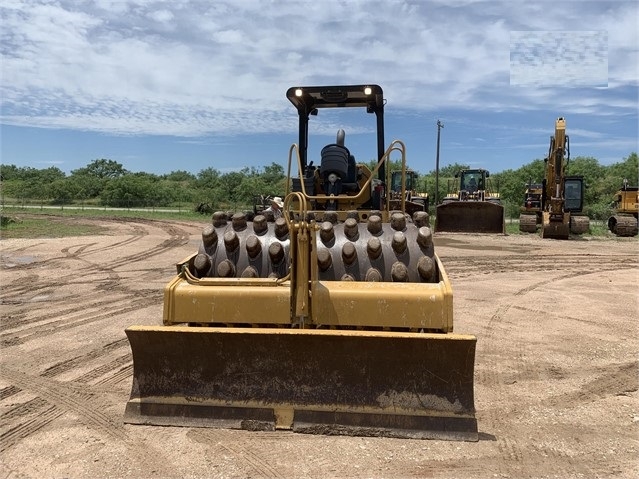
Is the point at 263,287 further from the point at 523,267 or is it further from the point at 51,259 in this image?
the point at 51,259

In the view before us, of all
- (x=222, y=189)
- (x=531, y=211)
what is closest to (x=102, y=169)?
Answer: (x=222, y=189)

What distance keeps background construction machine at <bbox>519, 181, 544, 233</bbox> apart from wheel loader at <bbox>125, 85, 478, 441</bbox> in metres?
21.6

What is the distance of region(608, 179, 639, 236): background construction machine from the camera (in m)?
23.7

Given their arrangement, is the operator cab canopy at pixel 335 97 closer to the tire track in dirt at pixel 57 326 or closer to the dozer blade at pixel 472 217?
the tire track in dirt at pixel 57 326

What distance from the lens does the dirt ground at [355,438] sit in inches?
130

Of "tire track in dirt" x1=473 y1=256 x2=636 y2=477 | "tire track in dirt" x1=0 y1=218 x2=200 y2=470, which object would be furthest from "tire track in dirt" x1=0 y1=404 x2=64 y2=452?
"tire track in dirt" x1=473 y1=256 x2=636 y2=477

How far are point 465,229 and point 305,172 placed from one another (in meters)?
18.1

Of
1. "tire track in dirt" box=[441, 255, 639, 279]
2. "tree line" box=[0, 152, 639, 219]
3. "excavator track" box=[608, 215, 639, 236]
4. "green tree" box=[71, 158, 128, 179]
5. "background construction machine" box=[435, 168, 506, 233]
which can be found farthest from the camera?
"green tree" box=[71, 158, 128, 179]

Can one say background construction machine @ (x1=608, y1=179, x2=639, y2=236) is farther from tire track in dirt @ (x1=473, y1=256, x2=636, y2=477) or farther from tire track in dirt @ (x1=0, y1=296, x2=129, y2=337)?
tire track in dirt @ (x1=0, y1=296, x2=129, y2=337)

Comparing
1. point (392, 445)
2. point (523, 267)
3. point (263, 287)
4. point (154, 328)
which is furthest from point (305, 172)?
point (523, 267)

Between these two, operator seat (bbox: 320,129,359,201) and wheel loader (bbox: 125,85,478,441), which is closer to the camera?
wheel loader (bbox: 125,85,478,441)

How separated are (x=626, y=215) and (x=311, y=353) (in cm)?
2735

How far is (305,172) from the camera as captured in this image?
20.4 feet

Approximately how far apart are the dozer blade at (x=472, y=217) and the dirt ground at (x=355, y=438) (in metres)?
12.6
